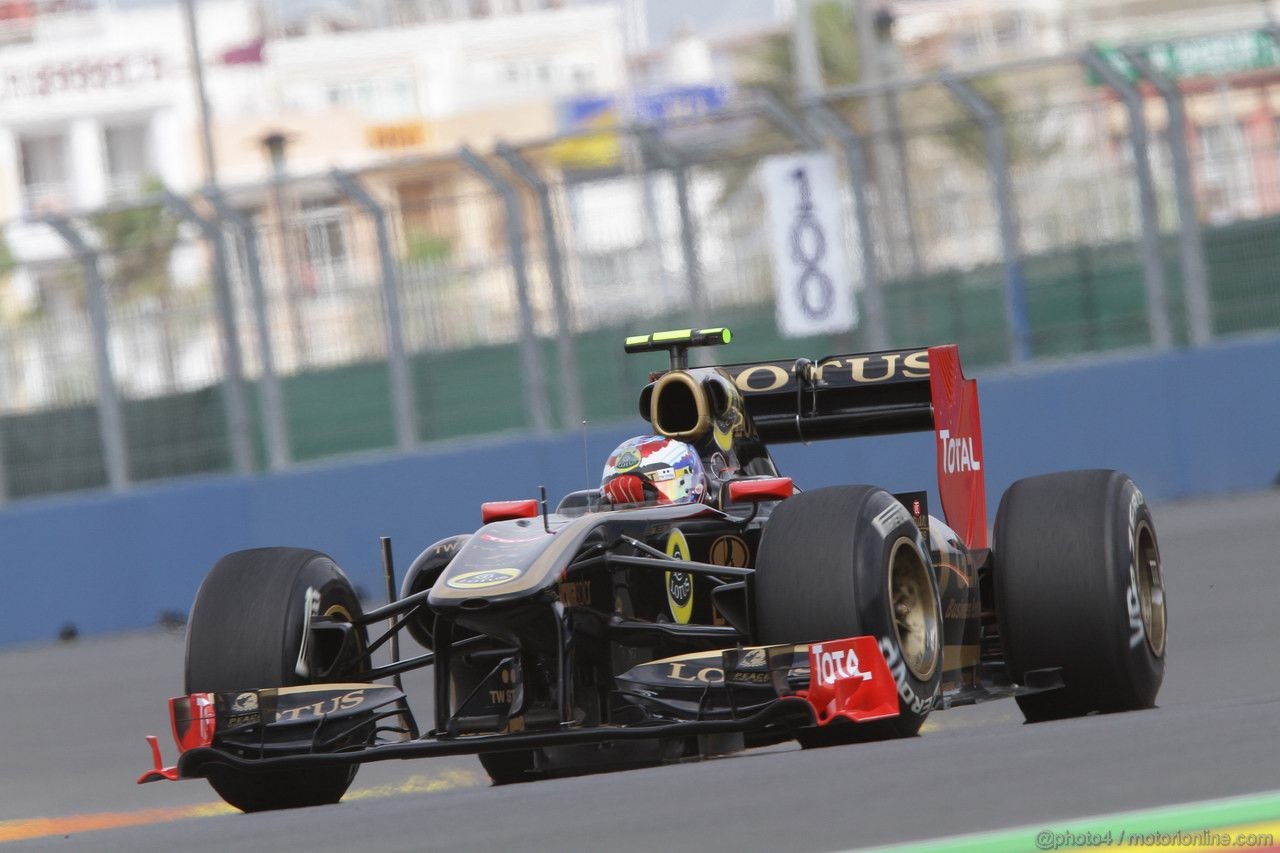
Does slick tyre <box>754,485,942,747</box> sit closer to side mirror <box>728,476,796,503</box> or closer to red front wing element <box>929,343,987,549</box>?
side mirror <box>728,476,796,503</box>

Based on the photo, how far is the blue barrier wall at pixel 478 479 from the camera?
13508 millimetres

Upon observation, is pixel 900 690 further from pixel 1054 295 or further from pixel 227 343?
pixel 227 343

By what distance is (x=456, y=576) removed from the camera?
631cm

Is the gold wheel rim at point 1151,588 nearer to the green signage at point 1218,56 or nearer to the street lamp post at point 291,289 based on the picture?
the green signage at point 1218,56

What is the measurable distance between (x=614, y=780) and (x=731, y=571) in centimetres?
88

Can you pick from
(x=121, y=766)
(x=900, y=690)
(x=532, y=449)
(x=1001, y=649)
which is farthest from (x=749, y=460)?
(x=532, y=449)

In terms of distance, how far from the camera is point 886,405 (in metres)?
8.09

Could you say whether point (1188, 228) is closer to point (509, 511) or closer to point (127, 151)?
point (509, 511)

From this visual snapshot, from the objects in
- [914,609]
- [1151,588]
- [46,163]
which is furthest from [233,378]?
[46,163]

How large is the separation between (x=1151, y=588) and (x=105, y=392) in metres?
8.77

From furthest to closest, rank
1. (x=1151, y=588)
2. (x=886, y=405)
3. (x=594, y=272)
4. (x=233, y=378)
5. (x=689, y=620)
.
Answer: (x=233, y=378), (x=594, y=272), (x=886, y=405), (x=1151, y=588), (x=689, y=620)

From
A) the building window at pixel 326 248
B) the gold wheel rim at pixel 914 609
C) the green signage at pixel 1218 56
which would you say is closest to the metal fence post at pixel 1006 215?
the green signage at pixel 1218 56

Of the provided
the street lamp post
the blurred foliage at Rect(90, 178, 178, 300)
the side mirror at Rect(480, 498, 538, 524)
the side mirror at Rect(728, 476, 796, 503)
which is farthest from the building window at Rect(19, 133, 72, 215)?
the side mirror at Rect(728, 476, 796, 503)

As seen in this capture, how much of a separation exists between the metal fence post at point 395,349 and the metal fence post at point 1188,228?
195 inches
